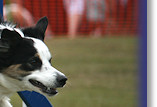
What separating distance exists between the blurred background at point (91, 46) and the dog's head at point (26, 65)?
529 mm

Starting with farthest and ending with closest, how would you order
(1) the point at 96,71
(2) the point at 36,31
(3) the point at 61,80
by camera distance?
(1) the point at 96,71, (2) the point at 36,31, (3) the point at 61,80

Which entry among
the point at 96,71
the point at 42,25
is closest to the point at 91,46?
the point at 96,71

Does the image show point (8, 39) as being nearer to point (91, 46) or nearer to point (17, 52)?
point (17, 52)

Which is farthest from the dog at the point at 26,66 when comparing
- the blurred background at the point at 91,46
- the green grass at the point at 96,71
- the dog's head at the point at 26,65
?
the green grass at the point at 96,71

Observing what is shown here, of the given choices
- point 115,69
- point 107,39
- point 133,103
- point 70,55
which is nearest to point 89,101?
point 133,103

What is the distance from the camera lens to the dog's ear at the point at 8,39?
393 centimetres

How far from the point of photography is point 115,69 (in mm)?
10016

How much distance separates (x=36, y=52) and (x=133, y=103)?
3971mm

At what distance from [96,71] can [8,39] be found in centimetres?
604

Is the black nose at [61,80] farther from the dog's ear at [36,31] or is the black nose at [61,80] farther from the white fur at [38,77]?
the dog's ear at [36,31]

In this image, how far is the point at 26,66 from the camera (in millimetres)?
3951

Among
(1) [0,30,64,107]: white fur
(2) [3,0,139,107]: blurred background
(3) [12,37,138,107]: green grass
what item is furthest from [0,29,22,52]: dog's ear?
(3) [12,37,138,107]: green grass

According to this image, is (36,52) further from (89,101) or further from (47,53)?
(89,101)

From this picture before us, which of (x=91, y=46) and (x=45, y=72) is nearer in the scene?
(x=45, y=72)
